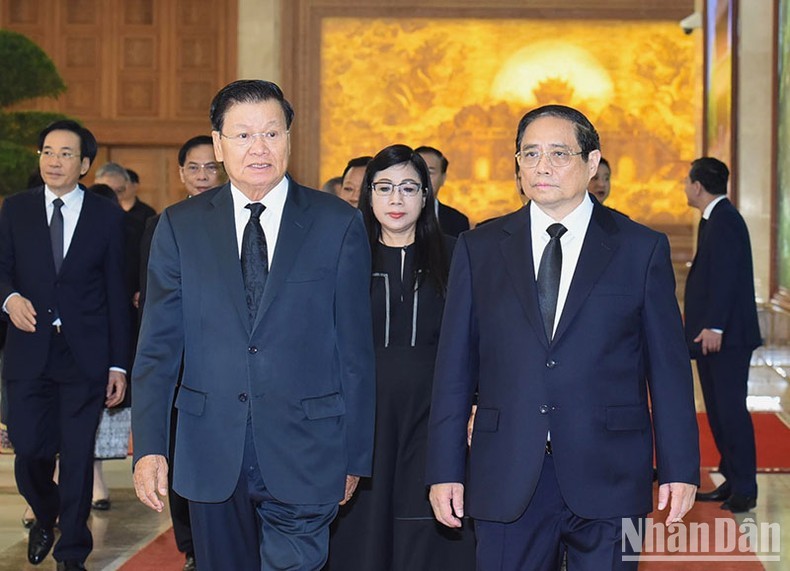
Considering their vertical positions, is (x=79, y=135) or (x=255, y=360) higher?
(x=79, y=135)

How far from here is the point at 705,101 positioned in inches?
578

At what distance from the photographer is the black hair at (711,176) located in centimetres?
719

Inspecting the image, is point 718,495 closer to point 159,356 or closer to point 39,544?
point 39,544

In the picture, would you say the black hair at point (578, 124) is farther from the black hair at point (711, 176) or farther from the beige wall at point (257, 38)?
the beige wall at point (257, 38)

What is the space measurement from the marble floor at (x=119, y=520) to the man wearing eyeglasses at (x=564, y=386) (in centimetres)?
252

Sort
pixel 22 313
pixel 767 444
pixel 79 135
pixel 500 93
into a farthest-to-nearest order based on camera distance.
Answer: pixel 500 93 < pixel 767 444 < pixel 79 135 < pixel 22 313

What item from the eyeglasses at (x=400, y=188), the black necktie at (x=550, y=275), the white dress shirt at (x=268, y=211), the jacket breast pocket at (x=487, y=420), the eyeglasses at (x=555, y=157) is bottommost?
the jacket breast pocket at (x=487, y=420)

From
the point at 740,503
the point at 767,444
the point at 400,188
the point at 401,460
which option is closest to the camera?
the point at 401,460

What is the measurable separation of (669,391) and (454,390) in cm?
57

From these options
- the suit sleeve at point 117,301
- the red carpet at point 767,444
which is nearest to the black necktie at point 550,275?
the suit sleeve at point 117,301

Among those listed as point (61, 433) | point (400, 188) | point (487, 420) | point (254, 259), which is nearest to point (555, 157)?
point (487, 420)

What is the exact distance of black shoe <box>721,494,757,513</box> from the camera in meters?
6.91

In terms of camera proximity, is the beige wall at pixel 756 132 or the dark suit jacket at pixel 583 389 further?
the beige wall at pixel 756 132

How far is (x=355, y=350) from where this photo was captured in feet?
11.8
